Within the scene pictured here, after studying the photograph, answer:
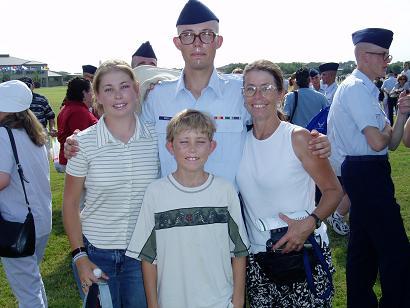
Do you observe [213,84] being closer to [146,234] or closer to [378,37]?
[146,234]

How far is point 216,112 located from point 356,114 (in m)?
1.31

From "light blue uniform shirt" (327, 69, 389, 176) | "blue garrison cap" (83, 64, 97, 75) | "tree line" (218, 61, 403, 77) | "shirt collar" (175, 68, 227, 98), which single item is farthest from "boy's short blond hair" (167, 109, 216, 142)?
"tree line" (218, 61, 403, 77)

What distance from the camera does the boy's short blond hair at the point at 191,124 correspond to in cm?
242

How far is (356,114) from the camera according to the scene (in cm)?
354

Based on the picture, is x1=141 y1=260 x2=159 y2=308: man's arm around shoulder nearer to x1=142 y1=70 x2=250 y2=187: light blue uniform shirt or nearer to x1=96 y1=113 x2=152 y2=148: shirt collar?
x1=142 y1=70 x2=250 y2=187: light blue uniform shirt

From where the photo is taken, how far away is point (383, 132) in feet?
11.6

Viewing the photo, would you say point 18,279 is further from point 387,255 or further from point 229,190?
point 387,255

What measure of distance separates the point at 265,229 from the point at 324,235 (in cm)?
44

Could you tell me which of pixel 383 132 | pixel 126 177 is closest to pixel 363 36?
pixel 383 132

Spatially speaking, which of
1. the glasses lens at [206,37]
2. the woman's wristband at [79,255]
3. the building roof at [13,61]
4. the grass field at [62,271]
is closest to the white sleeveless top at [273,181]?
the glasses lens at [206,37]

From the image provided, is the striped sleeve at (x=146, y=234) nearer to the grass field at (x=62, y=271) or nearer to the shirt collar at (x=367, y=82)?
the shirt collar at (x=367, y=82)

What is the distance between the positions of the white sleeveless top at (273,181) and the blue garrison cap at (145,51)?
11.1ft

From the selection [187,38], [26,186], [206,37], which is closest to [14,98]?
[26,186]

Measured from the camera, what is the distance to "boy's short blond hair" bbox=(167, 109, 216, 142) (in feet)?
7.95
